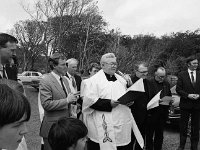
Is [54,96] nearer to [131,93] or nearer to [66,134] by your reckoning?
[131,93]

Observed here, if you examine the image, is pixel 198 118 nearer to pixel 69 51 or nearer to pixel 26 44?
pixel 69 51

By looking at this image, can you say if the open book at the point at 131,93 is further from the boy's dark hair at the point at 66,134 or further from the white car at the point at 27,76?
the white car at the point at 27,76

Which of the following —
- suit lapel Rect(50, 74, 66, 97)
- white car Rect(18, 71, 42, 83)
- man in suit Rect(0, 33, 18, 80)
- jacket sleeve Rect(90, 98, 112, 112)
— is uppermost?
man in suit Rect(0, 33, 18, 80)

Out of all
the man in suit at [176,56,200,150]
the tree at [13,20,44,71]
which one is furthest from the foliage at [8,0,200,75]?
the man in suit at [176,56,200,150]

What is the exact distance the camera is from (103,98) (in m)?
3.77

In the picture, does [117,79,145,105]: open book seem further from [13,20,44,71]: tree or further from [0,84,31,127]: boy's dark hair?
[13,20,44,71]: tree

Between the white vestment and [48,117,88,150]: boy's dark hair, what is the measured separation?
5.26 ft

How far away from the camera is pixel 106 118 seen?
3721 millimetres

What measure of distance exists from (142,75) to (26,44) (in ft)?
110

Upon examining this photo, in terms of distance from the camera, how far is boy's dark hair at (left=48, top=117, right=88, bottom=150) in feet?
6.68

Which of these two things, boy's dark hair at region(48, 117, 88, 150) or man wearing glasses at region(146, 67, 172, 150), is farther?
man wearing glasses at region(146, 67, 172, 150)

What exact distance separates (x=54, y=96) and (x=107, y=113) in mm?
820

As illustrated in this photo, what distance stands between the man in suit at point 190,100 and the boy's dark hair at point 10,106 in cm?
463

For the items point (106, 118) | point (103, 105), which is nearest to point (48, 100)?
point (103, 105)
